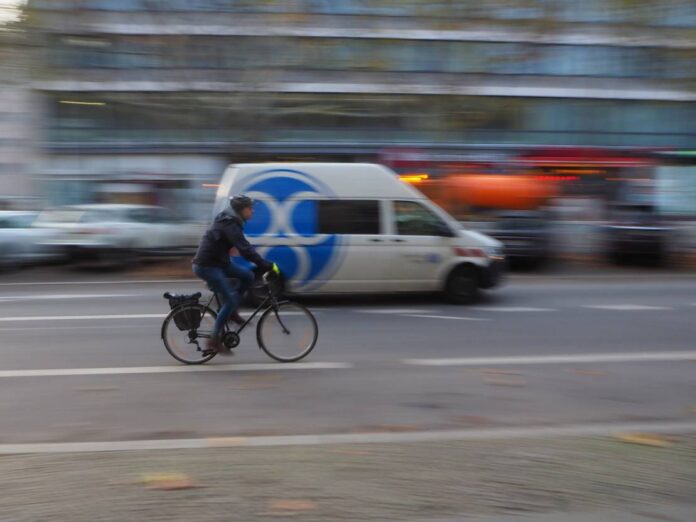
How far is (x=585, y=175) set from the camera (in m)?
20.1

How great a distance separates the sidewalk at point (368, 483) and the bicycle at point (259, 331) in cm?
307

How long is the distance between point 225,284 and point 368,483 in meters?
3.80

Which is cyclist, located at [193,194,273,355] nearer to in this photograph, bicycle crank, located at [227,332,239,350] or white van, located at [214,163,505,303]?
bicycle crank, located at [227,332,239,350]

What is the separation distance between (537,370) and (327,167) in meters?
5.08

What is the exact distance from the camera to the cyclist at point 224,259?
7.12m

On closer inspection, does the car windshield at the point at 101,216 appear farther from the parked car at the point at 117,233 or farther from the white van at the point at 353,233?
the white van at the point at 353,233

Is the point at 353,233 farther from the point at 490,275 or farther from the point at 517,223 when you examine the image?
the point at 517,223

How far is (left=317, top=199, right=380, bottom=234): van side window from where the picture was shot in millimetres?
10781

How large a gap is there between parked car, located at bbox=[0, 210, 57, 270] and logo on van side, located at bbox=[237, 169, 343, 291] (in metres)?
7.30

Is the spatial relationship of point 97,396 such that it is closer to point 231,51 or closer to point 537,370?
point 537,370

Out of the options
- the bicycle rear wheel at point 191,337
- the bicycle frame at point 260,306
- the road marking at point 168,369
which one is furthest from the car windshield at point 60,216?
the bicycle frame at point 260,306

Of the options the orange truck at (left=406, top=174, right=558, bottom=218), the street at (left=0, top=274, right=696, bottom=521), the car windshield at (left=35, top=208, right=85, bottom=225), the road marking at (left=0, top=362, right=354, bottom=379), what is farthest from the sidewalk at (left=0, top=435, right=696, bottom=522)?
the car windshield at (left=35, top=208, right=85, bottom=225)

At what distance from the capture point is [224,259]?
23.7ft

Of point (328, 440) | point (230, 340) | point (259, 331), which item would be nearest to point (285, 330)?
point (259, 331)
